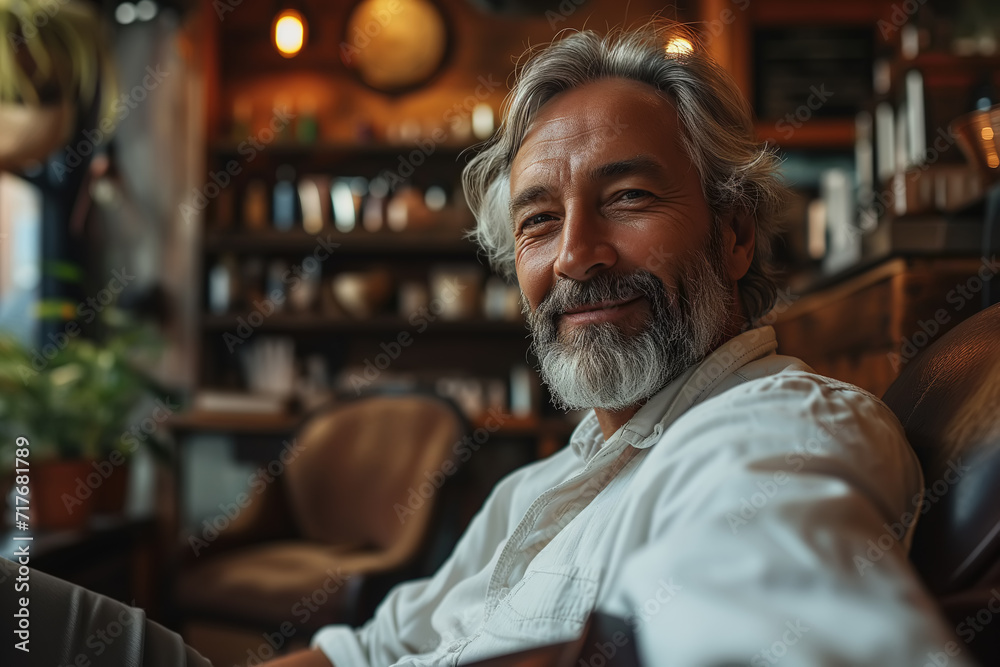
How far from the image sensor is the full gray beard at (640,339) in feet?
3.44

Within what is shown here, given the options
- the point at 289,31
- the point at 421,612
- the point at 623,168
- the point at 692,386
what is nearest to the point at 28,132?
the point at 289,31

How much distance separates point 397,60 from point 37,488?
2583 mm

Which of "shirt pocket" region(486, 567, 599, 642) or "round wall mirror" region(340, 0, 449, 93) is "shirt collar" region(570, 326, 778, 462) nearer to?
"shirt pocket" region(486, 567, 599, 642)

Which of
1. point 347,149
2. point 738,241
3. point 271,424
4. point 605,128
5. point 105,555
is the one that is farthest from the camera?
point 347,149

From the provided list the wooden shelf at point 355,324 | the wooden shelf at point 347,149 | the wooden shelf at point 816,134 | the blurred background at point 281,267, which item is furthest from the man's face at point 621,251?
the wooden shelf at point 816,134

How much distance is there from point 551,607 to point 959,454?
42 cm

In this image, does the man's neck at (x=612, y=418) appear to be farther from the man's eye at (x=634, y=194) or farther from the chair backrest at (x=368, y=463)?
the chair backrest at (x=368, y=463)

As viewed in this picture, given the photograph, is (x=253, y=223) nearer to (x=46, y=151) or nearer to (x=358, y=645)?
(x=46, y=151)

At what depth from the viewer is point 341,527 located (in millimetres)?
2887

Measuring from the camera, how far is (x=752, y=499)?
62 cm

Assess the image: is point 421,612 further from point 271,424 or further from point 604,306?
point 271,424

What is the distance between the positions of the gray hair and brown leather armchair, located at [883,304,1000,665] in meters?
0.37

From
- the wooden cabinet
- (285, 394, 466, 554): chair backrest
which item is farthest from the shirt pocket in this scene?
(285, 394, 466, 554): chair backrest

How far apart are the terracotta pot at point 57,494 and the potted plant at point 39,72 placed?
1018 mm
